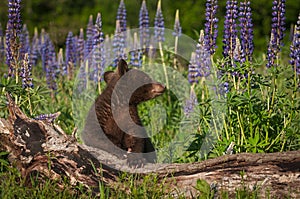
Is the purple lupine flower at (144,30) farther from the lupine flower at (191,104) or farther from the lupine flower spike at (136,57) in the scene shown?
the lupine flower at (191,104)

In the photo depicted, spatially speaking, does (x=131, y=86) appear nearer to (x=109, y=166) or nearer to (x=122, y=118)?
(x=122, y=118)

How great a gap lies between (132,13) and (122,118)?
13958 mm

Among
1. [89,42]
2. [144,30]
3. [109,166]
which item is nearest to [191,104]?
[144,30]

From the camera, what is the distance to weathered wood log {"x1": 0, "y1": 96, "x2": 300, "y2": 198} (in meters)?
3.94

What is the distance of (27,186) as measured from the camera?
409 cm

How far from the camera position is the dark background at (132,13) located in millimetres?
15523

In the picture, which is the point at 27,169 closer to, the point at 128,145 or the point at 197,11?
the point at 128,145

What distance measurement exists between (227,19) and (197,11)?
1170 centimetres

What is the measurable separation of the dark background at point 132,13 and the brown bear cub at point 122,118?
16.8 feet

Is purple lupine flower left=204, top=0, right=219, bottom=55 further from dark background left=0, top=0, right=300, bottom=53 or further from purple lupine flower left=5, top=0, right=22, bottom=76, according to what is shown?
dark background left=0, top=0, right=300, bottom=53

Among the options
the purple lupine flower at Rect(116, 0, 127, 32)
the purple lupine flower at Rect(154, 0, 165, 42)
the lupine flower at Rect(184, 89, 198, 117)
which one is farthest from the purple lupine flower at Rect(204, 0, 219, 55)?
the purple lupine flower at Rect(116, 0, 127, 32)

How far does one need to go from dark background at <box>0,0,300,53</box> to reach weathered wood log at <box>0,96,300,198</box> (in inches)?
238

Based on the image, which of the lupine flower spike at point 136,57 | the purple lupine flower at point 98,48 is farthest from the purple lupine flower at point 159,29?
the purple lupine flower at point 98,48

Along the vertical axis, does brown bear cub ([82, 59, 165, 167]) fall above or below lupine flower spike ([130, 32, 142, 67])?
below
